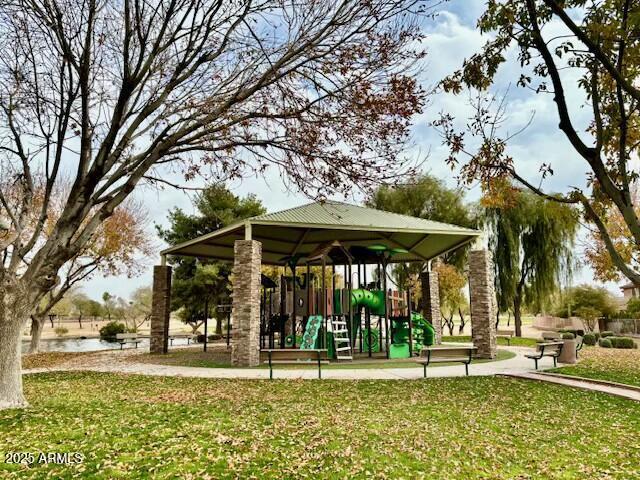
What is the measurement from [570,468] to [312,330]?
10.1m

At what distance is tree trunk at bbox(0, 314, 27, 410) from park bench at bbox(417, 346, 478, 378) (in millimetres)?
8000

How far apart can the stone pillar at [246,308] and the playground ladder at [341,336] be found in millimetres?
2853

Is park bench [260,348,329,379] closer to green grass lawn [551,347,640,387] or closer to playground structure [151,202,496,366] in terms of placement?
playground structure [151,202,496,366]

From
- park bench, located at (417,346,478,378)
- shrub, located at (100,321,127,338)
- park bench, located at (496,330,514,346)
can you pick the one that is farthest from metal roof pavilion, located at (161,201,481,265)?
shrub, located at (100,321,127,338)

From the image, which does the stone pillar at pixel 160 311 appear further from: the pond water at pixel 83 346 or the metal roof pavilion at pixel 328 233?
the pond water at pixel 83 346

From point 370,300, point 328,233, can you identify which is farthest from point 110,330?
point 370,300

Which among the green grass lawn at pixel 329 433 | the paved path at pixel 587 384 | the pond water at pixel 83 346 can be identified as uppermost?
the green grass lawn at pixel 329 433

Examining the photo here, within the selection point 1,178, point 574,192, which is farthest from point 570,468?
point 1,178

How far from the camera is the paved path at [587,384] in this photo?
8.16 metres

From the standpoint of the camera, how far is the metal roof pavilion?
13.9 meters

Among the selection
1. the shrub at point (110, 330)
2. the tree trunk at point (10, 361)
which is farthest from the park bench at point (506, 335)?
the shrub at point (110, 330)

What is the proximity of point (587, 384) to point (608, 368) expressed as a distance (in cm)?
332

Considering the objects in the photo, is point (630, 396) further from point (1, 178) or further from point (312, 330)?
point (1, 178)

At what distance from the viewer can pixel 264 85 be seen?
7.37 meters
